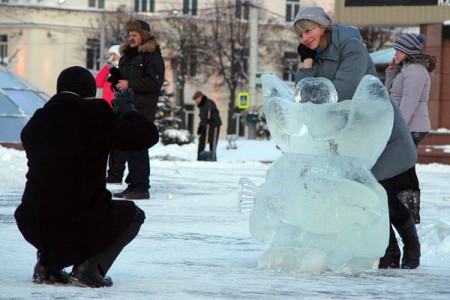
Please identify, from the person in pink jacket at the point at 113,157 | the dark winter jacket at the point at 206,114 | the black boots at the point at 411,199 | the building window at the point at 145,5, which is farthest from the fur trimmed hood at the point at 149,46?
the building window at the point at 145,5

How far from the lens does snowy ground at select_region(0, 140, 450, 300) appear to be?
19.6ft

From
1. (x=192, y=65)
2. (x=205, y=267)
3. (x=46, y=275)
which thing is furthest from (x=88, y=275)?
(x=192, y=65)

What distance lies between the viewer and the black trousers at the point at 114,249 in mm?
6121

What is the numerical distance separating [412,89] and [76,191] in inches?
205

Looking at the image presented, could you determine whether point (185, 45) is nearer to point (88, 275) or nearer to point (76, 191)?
point (76, 191)

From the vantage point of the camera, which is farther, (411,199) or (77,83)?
(411,199)

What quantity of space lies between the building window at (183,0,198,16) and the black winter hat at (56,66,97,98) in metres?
57.2

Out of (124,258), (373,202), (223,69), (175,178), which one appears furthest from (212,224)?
(223,69)

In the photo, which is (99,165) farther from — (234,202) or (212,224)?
(234,202)

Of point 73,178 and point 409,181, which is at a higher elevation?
point 73,178

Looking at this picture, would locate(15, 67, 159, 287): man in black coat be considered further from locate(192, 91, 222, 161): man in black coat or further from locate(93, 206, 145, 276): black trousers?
locate(192, 91, 222, 161): man in black coat

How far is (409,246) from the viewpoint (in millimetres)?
7359

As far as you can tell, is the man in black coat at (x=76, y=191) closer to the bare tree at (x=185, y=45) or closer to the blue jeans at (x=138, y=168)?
the blue jeans at (x=138, y=168)

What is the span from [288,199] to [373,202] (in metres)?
0.45
